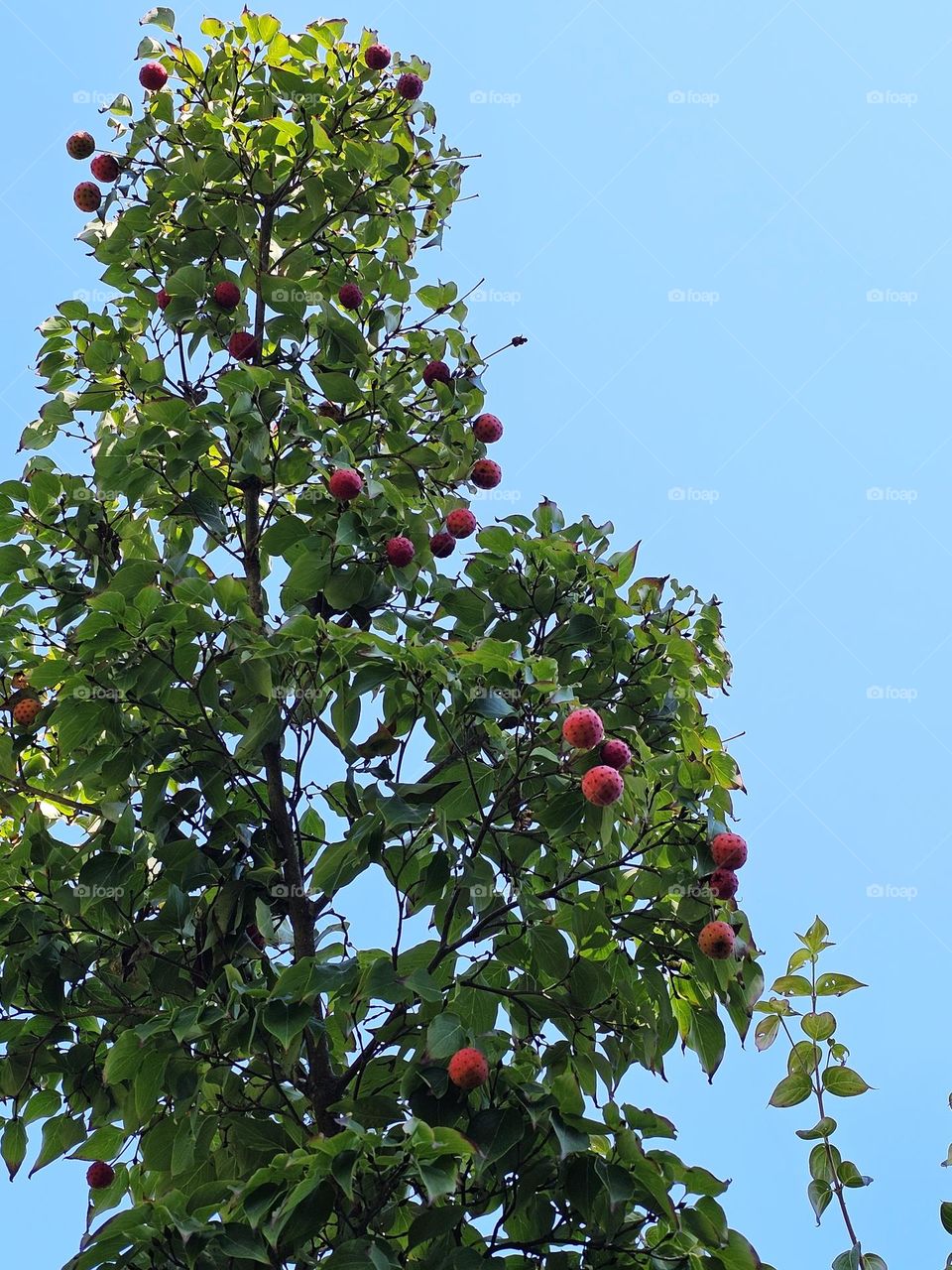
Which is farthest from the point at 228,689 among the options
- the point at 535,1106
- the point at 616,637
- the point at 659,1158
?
the point at 659,1158

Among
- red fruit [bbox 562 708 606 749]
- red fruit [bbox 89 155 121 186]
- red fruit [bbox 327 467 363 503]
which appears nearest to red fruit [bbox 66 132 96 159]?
red fruit [bbox 89 155 121 186]

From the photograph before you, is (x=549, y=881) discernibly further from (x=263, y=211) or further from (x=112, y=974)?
(x=263, y=211)

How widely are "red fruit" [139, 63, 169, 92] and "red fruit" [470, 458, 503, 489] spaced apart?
62.1 inches

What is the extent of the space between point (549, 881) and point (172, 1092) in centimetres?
92

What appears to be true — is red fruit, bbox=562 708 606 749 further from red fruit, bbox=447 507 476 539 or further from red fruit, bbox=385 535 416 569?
red fruit, bbox=447 507 476 539

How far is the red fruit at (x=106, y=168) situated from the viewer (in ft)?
13.5

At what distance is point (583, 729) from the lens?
2834mm

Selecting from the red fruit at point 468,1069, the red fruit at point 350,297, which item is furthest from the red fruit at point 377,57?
the red fruit at point 468,1069

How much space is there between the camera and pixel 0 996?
3115mm

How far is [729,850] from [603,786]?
0.35 meters

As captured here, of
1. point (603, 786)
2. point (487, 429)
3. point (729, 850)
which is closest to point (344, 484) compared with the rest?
point (487, 429)

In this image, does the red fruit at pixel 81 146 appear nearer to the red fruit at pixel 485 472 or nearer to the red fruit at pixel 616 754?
the red fruit at pixel 485 472

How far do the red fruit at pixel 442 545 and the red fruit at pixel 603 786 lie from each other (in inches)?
44.6

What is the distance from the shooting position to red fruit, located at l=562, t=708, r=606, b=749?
2836mm
